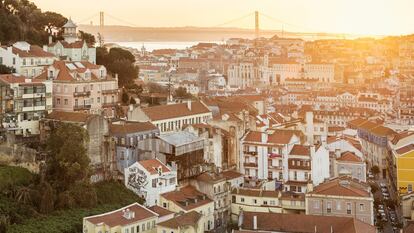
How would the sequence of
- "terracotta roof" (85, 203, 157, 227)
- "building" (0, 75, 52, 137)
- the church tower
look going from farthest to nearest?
the church tower < "building" (0, 75, 52, 137) < "terracotta roof" (85, 203, 157, 227)

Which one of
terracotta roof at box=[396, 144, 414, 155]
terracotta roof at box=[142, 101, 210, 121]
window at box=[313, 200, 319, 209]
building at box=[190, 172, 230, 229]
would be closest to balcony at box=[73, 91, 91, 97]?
terracotta roof at box=[142, 101, 210, 121]

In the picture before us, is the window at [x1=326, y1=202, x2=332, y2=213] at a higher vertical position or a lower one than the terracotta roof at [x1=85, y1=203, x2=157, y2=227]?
lower

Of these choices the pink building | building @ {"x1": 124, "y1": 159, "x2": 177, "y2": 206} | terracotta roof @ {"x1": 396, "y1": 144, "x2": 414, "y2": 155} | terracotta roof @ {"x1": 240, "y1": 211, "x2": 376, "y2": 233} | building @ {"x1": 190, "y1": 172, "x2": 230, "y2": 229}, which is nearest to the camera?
terracotta roof @ {"x1": 240, "y1": 211, "x2": 376, "y2": 233}

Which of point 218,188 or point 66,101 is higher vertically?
point 66,101

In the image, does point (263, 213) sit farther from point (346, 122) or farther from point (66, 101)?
point (346, 122)

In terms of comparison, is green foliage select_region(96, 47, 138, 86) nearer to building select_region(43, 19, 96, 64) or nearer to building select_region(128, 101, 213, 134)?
building select_region(43, 19, 96, 64)

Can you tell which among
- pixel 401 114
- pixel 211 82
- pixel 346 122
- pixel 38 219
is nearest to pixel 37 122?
pixel 38 219

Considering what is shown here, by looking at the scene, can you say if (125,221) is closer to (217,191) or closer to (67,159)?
(67,159)
